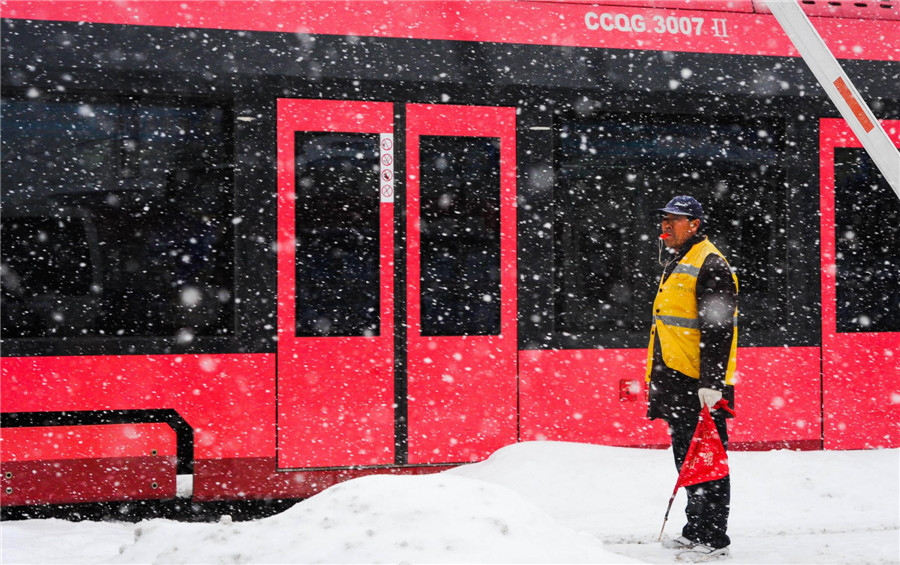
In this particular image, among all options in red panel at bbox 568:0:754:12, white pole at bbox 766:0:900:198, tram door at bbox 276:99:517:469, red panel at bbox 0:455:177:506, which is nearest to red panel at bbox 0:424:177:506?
red panel at bbox 0:455:177:506

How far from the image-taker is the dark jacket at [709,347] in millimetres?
4293

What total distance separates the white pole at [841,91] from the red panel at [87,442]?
391cm

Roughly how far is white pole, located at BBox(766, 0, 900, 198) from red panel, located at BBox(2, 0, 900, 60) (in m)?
1.83

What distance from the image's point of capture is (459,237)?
18.4ft

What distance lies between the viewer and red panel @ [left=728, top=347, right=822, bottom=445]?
19.6ft

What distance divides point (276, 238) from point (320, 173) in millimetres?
480

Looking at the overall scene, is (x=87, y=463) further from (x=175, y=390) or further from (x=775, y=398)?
(x=775, y=398)

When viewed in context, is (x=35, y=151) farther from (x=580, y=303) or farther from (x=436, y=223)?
(x=580, y=303)

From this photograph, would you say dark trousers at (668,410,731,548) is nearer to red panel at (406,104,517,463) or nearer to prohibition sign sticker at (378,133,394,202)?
red panel at (406,104,517,463)

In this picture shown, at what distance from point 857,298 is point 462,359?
110 inches

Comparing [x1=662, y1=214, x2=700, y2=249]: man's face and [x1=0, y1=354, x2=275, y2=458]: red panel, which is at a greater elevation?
[x1=662, y1=214, x2=700, y2=249]: man's face

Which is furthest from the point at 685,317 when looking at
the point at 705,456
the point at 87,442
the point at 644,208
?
the point at 87,442

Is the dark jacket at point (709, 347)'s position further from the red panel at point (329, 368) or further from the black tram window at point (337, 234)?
the black tram window at point (337, 234)

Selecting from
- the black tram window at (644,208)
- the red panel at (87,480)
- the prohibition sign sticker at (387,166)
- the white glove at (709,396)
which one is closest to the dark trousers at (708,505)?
the white glove at (709,396)
